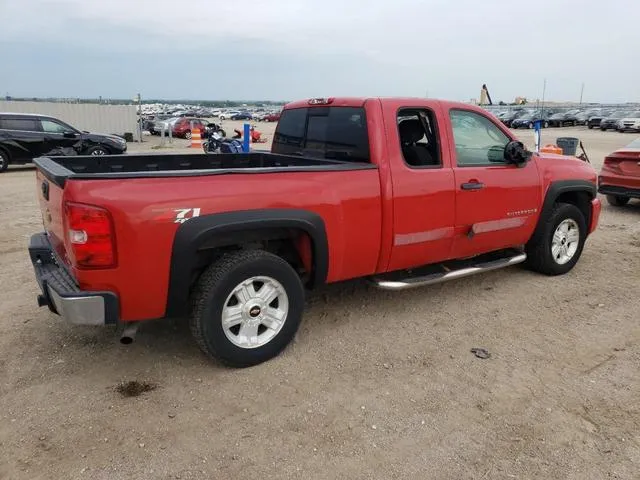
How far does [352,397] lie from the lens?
11.0 feet

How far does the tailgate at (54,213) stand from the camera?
321cm

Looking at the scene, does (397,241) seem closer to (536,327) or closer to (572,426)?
(536,327)

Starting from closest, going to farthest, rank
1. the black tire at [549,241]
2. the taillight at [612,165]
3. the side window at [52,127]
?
1. the black tire at [549,241]
2. the taillight at [612,165]
3. the side window at [52,127]

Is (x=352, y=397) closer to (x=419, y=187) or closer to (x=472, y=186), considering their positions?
(x=419, y=187)

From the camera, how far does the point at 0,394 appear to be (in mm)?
3312

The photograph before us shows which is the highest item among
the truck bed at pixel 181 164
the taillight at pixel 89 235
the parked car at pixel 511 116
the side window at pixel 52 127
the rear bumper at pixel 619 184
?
the parked car at pixel 511 116

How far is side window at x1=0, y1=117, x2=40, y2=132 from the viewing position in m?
14.6

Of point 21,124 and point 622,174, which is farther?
point 21,124

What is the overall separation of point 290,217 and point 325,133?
1.34 m

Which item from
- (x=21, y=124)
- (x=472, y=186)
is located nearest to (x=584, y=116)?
(x=21, y=124)

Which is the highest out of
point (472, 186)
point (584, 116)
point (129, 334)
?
point (584, 116)

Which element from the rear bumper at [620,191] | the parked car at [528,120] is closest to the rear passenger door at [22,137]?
the rear bumper at [620,191]

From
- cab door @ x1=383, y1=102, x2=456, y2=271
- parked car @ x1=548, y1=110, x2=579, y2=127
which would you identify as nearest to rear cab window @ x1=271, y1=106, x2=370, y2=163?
cab door @ x1=383, y1=102, x2=456, y2=271

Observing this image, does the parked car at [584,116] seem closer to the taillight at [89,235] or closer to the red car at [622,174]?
the red car at [622,174]
